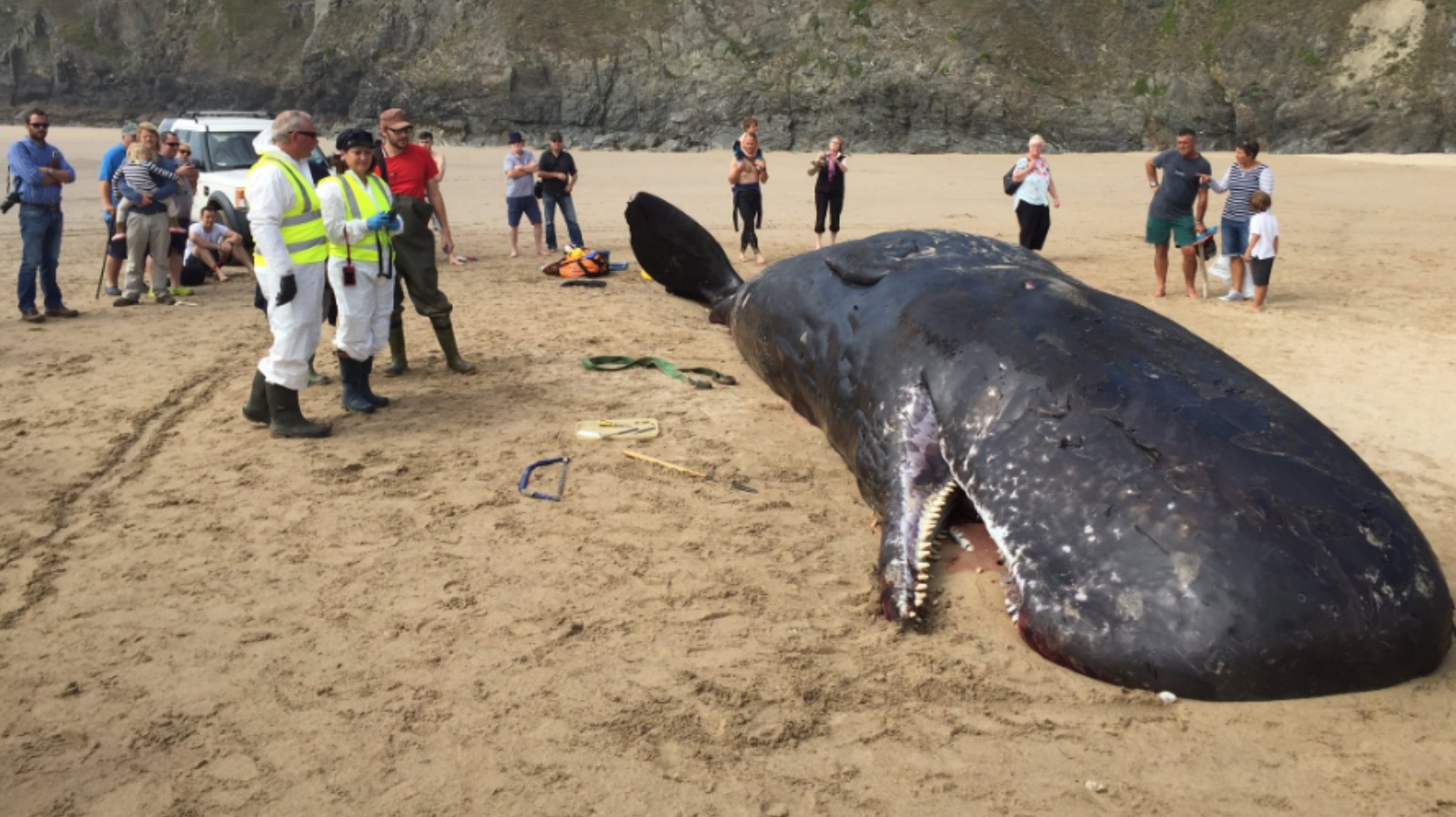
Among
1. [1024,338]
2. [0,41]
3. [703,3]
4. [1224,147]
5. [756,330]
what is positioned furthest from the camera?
[0,41]

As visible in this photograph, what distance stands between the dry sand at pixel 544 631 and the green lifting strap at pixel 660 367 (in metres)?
0.14

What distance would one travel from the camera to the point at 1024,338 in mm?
5469

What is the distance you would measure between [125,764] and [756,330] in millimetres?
5432

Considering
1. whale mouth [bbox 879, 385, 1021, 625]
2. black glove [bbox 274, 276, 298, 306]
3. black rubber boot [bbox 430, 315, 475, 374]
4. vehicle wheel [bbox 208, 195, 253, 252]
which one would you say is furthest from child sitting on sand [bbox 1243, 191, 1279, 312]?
vehicle wheel [bbox 208, 195, 253, 252]

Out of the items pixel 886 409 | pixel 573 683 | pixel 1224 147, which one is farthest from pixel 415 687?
pixel 1224 147

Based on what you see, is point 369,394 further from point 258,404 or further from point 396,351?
point 396,351

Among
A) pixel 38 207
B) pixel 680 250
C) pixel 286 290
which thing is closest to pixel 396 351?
pixel 286 290

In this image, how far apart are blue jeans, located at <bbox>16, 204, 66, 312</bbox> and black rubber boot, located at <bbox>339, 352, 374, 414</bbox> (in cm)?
498

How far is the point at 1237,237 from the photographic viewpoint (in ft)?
40.8

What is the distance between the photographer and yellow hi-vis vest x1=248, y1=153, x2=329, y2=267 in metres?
7.16

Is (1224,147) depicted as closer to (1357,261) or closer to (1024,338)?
(1357,261)

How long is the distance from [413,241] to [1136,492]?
607cm

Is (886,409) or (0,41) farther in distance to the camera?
(0,41)

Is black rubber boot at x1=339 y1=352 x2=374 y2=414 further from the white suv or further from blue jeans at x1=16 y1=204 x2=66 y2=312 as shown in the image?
the white suv
